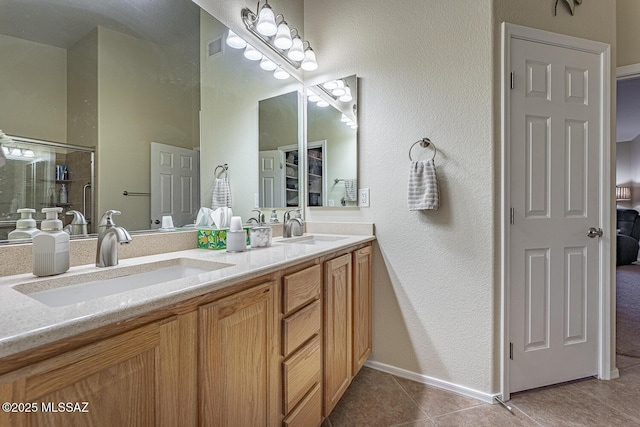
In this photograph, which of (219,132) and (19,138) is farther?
(219,132)

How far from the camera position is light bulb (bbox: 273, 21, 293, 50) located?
190cm

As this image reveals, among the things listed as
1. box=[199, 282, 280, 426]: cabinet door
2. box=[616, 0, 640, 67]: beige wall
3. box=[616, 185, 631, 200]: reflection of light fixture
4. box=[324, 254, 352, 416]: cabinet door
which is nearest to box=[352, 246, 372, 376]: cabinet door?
box=[324, 254, 352, 416]: cabinet door

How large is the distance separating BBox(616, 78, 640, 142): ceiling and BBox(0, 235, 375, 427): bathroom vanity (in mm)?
3235

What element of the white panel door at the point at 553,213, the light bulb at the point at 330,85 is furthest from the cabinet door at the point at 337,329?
the light bulb at the point at 330,85

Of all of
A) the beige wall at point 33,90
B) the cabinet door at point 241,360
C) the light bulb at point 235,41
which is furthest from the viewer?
the light bulb at point 235,41

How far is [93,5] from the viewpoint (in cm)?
111

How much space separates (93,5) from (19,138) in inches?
23.2

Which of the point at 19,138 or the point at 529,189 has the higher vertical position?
the point at 19,138

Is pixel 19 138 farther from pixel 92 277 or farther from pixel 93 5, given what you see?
pixel 93 5

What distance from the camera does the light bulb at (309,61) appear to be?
2.10m

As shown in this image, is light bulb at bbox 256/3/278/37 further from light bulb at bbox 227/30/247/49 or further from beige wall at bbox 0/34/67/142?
beige wall at bbox 0/34/67/142

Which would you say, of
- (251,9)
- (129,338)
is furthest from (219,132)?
(129,338)

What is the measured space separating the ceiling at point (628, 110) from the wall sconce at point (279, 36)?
261 centimetres

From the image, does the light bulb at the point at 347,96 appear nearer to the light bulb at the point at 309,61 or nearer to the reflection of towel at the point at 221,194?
the light bulb at the point at 309,61
